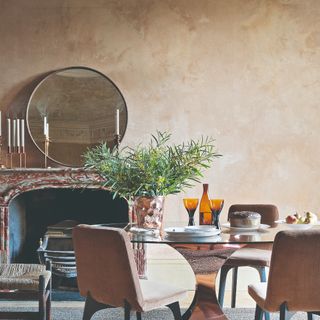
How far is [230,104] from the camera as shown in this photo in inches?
199

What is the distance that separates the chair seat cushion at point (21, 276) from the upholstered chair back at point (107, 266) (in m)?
0.49

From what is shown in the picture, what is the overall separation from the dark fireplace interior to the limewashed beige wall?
50cm

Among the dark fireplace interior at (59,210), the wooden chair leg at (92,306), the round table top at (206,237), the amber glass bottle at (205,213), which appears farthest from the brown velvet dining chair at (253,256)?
the dark fireplace interior at (59,210)

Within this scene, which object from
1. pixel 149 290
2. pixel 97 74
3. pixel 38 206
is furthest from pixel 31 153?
pixel 149 290

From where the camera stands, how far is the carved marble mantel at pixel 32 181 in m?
4.64

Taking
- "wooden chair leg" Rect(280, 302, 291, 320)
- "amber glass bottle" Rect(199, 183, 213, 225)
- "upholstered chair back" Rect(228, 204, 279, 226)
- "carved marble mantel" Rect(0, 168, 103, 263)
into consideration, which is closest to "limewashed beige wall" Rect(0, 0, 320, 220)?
"carved marble mantel" Rect(0, 168, 103, 263)

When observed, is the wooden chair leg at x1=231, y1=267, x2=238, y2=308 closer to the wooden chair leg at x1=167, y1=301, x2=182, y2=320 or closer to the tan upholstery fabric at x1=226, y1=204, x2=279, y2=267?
the tan upholstery fabric at x1=226, y1=204, x2=279, y2=267

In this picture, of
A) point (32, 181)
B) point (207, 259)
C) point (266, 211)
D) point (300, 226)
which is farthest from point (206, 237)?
point (32, 181)

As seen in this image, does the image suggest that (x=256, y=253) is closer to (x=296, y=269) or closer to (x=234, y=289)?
(x=234, y=289)

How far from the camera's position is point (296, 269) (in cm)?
268

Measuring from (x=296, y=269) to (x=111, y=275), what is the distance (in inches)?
33.1

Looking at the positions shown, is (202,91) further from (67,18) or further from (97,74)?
(67,18)

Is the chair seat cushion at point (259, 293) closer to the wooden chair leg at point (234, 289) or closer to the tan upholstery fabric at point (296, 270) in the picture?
the tan upholstery fabric at point (296, 270)

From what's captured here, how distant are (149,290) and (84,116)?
7.65 feet
